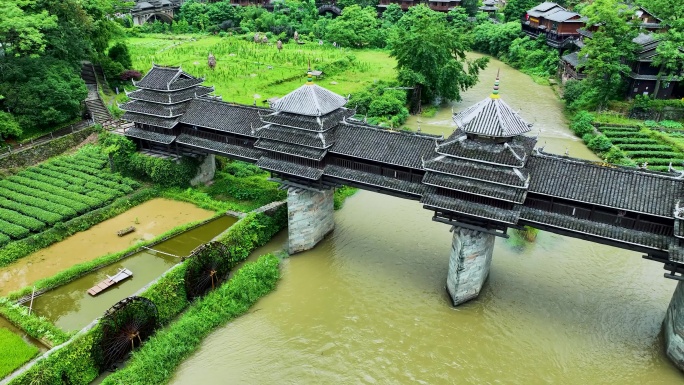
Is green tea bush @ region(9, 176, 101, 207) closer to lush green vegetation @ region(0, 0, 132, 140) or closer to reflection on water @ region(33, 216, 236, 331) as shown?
lush green vegetation @ region(0, 0, 132, 140)

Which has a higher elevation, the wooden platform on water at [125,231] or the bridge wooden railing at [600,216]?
the bridge wooden railing at [600,216]

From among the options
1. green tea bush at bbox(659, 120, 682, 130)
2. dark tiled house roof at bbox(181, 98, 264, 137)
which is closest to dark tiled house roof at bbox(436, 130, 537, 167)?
dark tiled house roof at bbox(181, 98, 264, 137)

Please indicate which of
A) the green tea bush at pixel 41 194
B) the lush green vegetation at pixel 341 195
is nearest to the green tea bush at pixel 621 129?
the lush green vegetation at pixel 341 195

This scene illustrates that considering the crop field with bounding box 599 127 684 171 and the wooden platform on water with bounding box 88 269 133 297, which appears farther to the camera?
the crop field with bounding box 599 127 684 171

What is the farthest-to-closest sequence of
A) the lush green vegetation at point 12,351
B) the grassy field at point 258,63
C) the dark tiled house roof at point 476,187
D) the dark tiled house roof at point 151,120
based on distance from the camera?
the grassy field at point 258,63, the dark tiled house roof at point 151,120, the dark tiled house roof at point 476,187, the lush green vegetation at point 12,351

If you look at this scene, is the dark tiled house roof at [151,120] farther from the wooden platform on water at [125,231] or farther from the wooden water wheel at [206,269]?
the wooden water wheel at [206,269]

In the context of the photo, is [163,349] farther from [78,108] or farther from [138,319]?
[78,108]
